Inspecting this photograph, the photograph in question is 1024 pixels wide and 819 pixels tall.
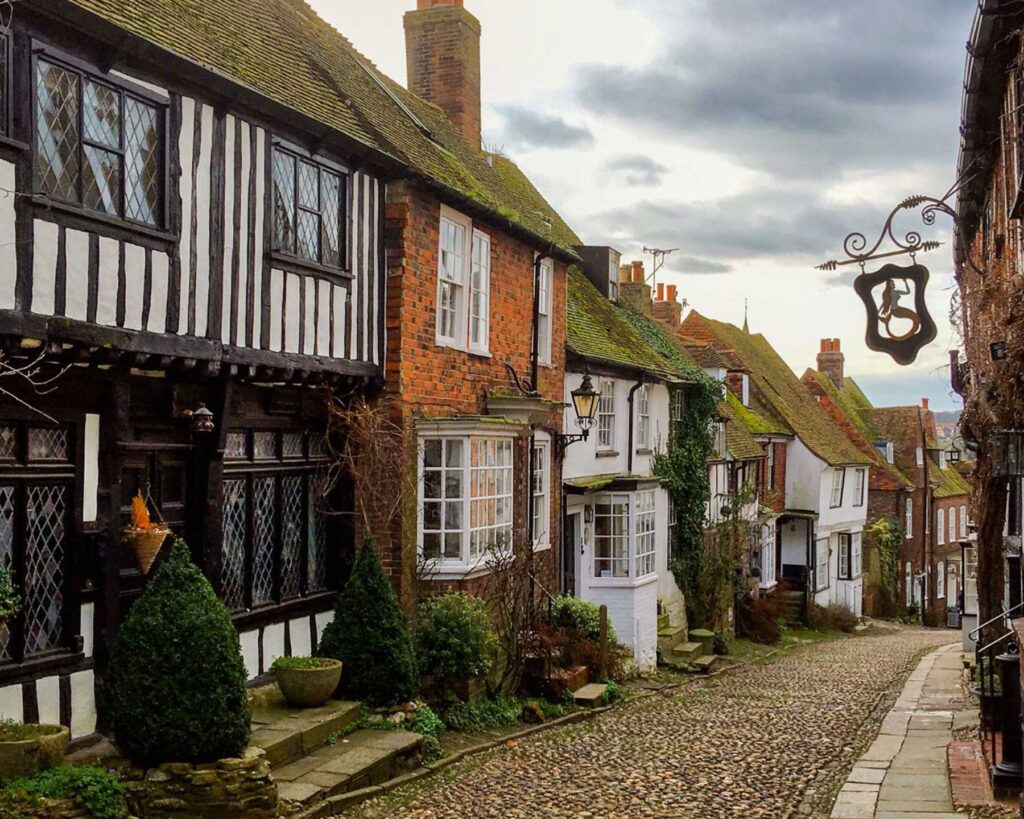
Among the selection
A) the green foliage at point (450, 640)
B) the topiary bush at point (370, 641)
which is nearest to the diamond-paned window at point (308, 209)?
the topiary bush at point (370, 641)

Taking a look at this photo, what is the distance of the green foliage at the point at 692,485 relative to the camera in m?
24.3

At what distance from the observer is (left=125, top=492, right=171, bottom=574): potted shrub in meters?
9.23

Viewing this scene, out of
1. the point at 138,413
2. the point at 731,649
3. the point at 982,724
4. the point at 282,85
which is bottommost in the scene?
the point at 731,649

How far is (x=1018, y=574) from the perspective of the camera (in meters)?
13.9

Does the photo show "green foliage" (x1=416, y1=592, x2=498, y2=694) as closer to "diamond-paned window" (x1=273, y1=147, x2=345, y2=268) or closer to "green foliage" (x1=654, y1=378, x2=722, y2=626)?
"diamond-paned window" (x1=273, y1=147, x2=345, y2=268)

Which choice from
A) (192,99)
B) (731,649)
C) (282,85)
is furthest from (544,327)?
(731,649)

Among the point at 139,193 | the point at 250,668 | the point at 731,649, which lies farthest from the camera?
the point at 731,649

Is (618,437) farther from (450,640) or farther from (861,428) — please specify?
(861,428)

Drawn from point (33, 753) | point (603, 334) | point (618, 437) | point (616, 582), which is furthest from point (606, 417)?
point (33, 753)

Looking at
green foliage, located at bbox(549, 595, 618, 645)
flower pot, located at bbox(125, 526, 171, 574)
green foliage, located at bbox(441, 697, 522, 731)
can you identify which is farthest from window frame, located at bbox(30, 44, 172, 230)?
green foliage, located at bbox(549, 595, 618, 645)

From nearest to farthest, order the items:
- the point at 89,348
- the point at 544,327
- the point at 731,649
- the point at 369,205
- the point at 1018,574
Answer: the point at 89,348
the point at 369,205
the point at 1018,574
the point at 544,327
the point at 731,649

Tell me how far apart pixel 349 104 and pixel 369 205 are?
1.43 metres

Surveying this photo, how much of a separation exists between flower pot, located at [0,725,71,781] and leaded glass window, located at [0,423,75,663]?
0.82 meters

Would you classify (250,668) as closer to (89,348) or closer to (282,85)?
(89,348)
